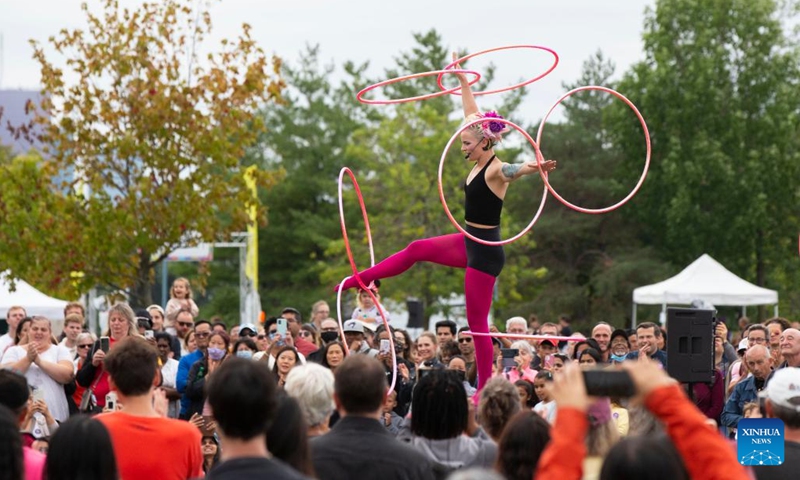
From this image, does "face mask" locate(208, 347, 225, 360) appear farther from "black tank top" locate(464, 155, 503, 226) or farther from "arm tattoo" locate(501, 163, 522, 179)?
"arm tattoo" locate(501, 163, 522, 179)

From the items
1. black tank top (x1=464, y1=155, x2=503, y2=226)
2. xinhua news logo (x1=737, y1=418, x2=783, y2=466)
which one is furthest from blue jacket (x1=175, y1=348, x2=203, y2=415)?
xinhua news logo (x1=737, y1=418, x2=783, y2=466)

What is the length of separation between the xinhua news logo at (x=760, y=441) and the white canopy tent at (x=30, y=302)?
14.1m

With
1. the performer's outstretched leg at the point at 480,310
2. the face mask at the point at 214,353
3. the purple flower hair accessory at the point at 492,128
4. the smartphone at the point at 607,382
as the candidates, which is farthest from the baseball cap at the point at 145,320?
the smartphone at the point at 607,382

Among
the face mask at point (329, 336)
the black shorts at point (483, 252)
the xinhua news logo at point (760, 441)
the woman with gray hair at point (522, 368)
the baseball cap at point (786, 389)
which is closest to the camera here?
the baseball cap at point (786, 389)

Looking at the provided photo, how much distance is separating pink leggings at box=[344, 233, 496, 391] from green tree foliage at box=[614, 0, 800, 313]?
26424 mm

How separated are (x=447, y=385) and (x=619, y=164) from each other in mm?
34761

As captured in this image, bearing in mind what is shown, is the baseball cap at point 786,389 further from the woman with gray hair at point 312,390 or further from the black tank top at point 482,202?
the black tank top at point 482,202

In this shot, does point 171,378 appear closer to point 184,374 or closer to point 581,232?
point 184,374

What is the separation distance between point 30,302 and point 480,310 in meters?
11.5

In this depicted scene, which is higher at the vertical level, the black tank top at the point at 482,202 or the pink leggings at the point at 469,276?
the black tank top at the point at 482,202

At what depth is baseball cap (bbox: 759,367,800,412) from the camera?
4.83 m

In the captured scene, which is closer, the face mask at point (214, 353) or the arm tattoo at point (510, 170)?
the arm tattoo at point (510, 170)

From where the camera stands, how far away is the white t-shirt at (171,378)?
10361mm

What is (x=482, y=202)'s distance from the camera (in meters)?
8.84
